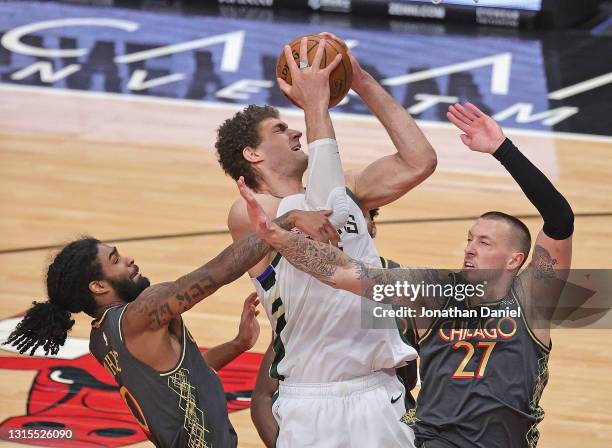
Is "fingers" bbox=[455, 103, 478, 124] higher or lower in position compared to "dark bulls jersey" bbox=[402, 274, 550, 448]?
higher

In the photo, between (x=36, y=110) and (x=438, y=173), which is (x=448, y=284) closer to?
(x=438, y=173)

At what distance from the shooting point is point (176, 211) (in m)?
10.7

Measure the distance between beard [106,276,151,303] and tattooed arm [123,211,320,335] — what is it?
25cm

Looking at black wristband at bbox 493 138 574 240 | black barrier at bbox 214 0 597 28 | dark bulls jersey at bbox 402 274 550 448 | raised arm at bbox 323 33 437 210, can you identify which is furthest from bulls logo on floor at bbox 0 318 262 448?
black barrier at bbox 214 0 597 28

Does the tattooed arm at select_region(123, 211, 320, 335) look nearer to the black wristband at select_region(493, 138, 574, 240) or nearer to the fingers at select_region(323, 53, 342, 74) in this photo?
the fingers at select_region(323, 53, 342, 74)

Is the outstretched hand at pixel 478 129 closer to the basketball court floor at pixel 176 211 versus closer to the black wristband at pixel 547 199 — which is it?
the black wristband at pixel 547 199

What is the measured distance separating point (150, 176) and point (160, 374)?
6223mm

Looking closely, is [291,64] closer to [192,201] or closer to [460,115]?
[460,115]

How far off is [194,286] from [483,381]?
4.39ft

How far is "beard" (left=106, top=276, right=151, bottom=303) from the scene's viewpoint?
566 cm

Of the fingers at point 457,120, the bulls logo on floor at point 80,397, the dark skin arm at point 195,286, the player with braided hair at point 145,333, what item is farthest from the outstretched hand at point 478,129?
the bulls logo on floor at point 80,397

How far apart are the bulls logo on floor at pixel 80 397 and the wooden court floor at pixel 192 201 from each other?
0.12 metres

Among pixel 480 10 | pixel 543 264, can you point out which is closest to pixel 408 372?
pixel 543 264

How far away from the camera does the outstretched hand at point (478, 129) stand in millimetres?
5137
